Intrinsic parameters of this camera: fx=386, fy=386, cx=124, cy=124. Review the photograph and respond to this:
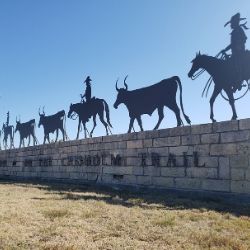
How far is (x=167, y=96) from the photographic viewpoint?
13.3 m

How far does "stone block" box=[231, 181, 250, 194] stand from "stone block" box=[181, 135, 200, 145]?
163 cm

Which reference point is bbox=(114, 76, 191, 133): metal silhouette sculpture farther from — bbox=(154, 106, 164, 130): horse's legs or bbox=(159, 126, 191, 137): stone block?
bbox=(159, 126, 191, 137): stone block

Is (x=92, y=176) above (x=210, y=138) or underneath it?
underneath

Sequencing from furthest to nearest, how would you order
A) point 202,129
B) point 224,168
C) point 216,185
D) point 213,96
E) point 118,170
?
point 118,170 → point 213,96 → point 202,129 → point 216,185 → point 224,168

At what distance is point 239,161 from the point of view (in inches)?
374

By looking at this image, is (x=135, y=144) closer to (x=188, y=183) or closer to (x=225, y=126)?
(x=188, y=183)

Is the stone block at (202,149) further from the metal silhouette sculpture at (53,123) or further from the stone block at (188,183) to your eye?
the metal silhouette sculpture at (53,123)

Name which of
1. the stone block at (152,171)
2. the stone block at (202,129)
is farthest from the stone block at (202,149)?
the stone block at (152,171)

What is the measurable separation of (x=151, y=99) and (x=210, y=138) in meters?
4.06

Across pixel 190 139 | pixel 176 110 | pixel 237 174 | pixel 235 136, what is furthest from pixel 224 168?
pixel 176 110

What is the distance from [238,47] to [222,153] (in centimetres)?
300

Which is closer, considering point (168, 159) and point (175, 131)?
point (175, 131)

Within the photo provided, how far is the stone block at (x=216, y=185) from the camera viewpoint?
9711 millimetres

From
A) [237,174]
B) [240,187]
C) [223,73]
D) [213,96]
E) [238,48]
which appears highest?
[238,48]
